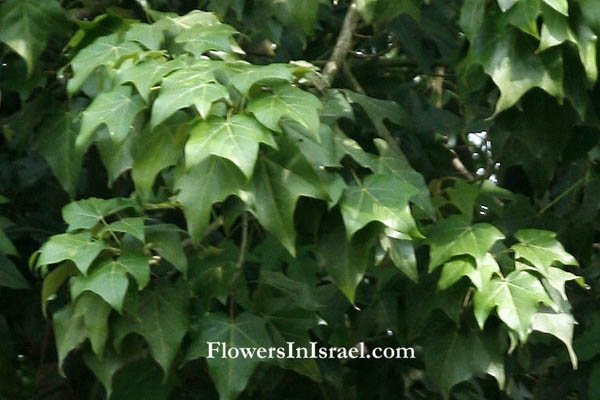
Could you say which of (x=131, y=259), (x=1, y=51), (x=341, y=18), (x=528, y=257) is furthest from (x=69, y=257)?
(x=341, y=18)

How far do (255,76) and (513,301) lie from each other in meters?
0.58

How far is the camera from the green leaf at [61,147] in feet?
9.05

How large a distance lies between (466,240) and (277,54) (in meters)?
1.24

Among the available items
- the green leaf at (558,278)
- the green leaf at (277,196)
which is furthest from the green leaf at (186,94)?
the green leaf at (558,278)

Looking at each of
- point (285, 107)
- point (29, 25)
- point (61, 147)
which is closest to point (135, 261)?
point (285, 107)

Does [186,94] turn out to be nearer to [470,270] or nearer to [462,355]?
[470,270]

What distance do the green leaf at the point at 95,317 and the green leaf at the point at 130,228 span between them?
4.7 inches

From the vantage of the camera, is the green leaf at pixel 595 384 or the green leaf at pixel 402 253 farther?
the green leaf at pixel 595 384

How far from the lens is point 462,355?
2373mm

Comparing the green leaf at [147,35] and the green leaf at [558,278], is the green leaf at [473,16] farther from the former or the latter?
the green leaf at [147,35]

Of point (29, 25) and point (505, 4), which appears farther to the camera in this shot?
point (29, 25)

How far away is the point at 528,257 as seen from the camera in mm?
2316

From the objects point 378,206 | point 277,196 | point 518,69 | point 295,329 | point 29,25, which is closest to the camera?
point 277,196

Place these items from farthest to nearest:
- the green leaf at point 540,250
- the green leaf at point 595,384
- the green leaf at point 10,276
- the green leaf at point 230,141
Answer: the green leaf at point 595,384, the green leaf at point 10,276, the green leaf at point 540,250, the green leaf at point 230,141
